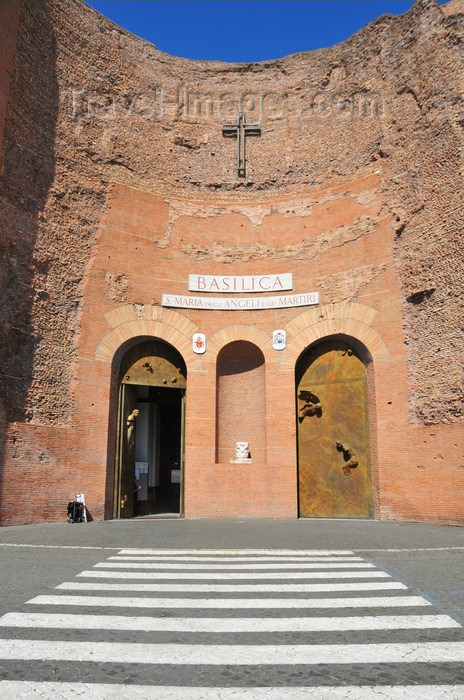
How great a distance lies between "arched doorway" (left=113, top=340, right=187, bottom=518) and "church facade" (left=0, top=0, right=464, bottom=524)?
6cm

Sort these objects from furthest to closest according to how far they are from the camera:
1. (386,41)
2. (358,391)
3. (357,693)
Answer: (386,41), (358,391), (357,693)

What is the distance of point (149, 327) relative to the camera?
15.0 m

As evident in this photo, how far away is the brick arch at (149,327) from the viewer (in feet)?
48.0

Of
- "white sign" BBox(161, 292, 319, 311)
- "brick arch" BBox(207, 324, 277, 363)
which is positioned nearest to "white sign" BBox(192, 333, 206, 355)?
"brick arch" BBox(207, 324, 277, 363)

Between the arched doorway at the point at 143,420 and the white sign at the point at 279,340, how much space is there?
272 cm

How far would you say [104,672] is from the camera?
3.20m

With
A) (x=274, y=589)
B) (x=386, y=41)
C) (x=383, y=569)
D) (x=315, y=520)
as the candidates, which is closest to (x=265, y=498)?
(x=315, y=520)

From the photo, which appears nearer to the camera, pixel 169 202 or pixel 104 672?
pixel 104 672

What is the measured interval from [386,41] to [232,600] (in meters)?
16.4

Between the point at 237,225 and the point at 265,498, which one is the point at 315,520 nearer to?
the point at 265,498

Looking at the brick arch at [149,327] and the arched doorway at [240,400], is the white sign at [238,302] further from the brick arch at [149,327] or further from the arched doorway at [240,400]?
the arched doorway at [240,400]

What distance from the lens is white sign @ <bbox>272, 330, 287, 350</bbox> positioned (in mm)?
15156

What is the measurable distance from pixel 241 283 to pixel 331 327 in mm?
3009

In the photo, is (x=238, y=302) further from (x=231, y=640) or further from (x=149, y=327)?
(x=231, y=640)
